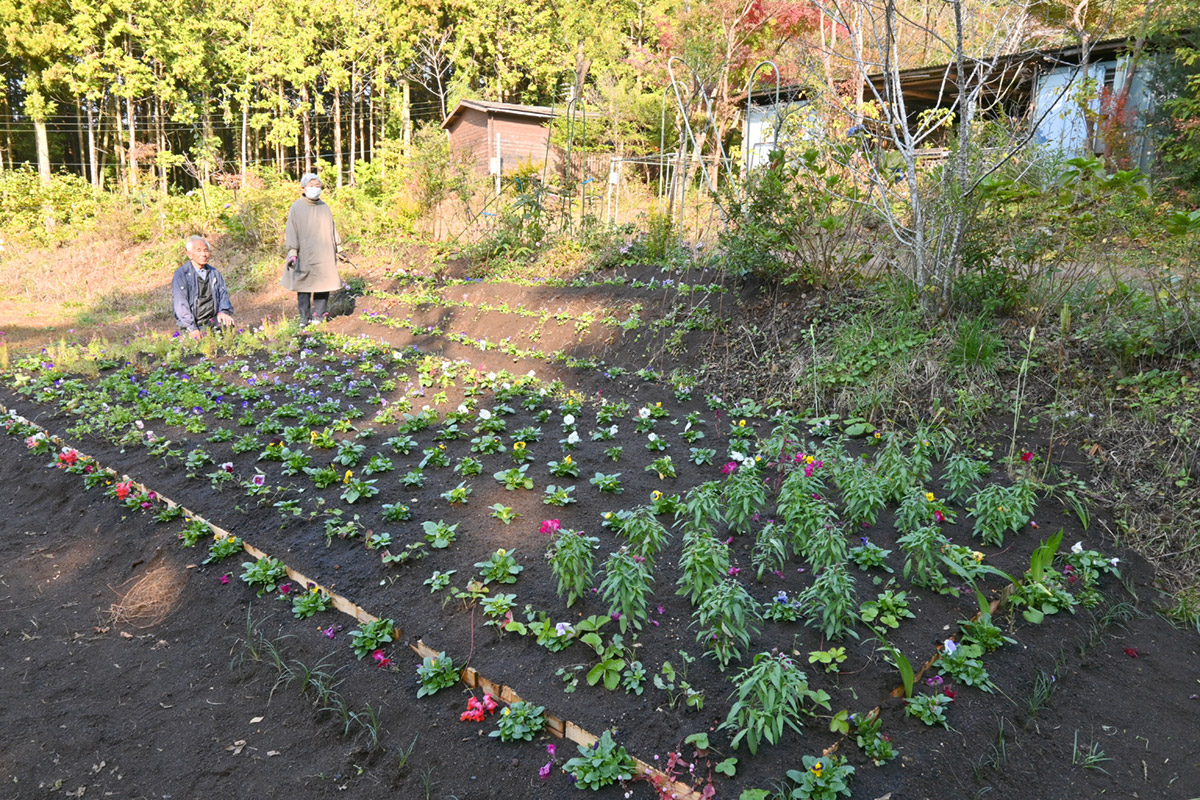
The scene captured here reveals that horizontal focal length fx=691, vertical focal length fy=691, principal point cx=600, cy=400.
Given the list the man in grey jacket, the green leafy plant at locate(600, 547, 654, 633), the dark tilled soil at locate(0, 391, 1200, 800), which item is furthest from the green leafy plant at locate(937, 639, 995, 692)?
the man in grey jacket

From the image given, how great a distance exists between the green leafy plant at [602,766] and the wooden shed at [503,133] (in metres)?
19.5

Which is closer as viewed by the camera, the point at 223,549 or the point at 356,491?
the point at 223,549

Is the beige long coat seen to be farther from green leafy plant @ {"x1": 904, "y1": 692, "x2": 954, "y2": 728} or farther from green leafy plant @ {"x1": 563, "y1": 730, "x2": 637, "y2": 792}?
green leafy plant @ {"x1": 904, "y1": 692, "x2": 954, "y2": 728}

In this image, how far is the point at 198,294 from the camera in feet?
21.5

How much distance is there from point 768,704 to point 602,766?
47 cm

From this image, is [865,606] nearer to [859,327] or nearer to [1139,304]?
[859,327]

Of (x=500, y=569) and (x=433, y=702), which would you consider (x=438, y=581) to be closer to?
(x=500, y=569)

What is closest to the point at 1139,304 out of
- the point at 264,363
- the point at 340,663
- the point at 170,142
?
the point at 340,663

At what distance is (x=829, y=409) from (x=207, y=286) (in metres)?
5.77

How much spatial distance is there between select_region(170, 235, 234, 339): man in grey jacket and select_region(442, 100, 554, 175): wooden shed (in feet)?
46.4

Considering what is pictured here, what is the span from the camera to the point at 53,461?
409 cm

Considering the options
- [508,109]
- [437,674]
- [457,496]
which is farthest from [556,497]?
[508,109]

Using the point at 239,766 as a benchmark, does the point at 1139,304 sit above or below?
above

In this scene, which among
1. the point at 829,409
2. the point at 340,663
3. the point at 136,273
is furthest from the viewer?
the point at 136,273
